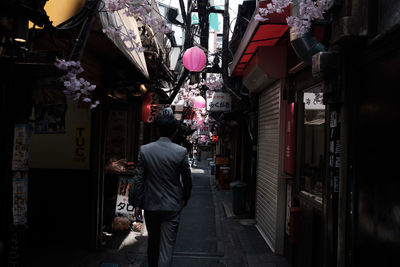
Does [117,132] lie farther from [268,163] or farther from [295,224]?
[295,224]

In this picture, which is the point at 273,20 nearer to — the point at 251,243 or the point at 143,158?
the point at 143,158

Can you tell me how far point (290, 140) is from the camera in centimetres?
760

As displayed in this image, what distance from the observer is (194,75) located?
1600 centimetres

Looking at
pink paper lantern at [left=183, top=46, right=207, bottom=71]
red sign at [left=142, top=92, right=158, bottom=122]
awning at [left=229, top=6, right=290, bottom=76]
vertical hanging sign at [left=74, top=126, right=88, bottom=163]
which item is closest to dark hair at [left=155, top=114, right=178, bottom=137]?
awning at [left=229, top=6, right=290, bottom=76]

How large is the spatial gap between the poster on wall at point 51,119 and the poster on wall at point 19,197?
1.61 meters

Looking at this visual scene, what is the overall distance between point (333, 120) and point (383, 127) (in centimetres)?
121

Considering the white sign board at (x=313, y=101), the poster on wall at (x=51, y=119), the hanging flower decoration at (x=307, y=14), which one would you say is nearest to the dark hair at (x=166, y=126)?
the poster on wall at (x=51, y=119)

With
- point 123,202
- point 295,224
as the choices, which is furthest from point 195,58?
point 295,224

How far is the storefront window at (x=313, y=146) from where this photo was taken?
19.8 ft

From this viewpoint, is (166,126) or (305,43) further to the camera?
(166,126)

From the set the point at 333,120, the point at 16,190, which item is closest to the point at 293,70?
the point at 333,120

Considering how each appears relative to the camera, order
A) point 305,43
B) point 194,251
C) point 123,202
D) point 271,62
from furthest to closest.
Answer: point 123,202 → point 271,62 → point 194,251 → point 305,43

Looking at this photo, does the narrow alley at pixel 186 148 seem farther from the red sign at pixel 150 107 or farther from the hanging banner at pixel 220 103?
the hanging banner at pixel 220 103

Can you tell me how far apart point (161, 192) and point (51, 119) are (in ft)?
8.85
